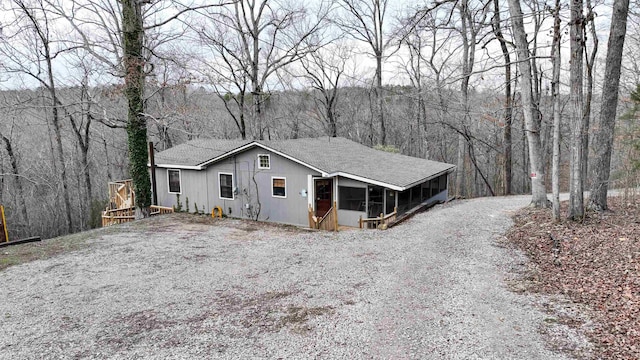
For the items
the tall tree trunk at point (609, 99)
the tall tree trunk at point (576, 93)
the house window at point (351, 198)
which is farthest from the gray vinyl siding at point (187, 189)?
the tall tree trunk at point (609, 99)

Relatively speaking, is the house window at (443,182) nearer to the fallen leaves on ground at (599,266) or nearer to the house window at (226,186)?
the fallen leaves on ground at (599,266)

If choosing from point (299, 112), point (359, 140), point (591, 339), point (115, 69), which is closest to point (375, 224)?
point (591, 339)

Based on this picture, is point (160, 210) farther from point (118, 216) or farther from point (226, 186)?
point (226, 186)

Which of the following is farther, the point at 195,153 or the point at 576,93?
the point at 195,153

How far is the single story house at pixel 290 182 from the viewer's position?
1421cm

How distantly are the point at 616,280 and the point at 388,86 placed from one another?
2754cm

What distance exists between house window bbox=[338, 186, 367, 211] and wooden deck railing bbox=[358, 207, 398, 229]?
2.08 feet

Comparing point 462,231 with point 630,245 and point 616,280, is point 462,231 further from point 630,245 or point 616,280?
point 616,280

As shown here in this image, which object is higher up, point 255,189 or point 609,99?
point 609,99

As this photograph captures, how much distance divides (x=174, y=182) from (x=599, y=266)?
16.2 m

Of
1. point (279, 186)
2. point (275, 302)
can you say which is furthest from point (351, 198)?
point (275, 302)

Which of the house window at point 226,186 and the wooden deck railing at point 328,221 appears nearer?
the wooden deck railing at point 328,221

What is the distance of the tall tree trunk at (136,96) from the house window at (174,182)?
1.80 metres

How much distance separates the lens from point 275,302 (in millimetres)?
6918
